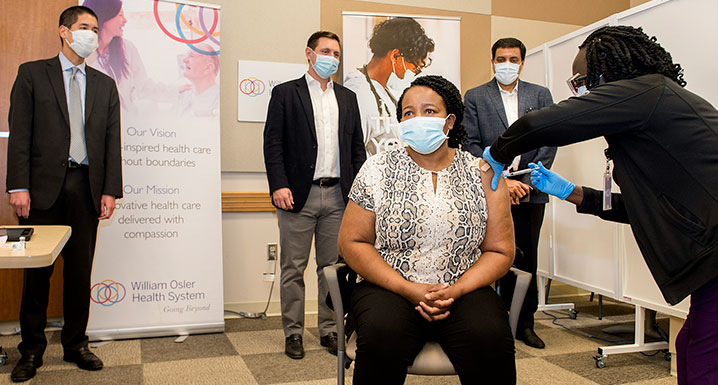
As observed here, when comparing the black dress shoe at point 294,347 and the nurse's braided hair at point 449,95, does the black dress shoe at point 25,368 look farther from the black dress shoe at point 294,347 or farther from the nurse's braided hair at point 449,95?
the nurse's braided hair at point 449,95

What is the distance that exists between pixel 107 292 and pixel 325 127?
5.22 ft

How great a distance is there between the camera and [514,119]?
325 centimetres

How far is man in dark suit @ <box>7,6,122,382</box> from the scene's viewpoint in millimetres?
2568

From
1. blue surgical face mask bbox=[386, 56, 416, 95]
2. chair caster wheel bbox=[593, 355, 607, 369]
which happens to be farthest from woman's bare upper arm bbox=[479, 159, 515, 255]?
blue surgical face mask bbox=[386, 56, 416, 95]

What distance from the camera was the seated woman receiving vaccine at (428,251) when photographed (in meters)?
1.58

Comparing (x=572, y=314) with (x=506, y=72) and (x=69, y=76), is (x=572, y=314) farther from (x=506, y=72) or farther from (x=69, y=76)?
(x=69, y=76)

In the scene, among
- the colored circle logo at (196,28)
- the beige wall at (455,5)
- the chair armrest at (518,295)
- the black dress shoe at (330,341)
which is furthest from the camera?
the beige wall at (455,5)

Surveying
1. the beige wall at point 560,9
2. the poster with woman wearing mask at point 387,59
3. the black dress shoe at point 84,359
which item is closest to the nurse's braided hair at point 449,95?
the poster with woman wearing mask at point 387,59

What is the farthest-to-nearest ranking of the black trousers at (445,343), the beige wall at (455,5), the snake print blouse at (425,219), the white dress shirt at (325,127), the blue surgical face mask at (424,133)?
1. the beige wall at (455,5)
2. the white dress shirt at (325,127)
3. the blue surgical face mask at (424,133)
4. the snake print blouse at (425,219)
5. the black trousers at (445,343)

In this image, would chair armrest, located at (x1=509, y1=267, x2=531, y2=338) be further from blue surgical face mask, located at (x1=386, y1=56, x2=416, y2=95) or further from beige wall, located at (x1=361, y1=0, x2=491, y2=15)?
beige wall, located at (x1=361, y1=0, x2=491, y2=15)

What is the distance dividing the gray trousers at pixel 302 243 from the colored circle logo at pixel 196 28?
124cm

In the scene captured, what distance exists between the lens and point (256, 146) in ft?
12.9

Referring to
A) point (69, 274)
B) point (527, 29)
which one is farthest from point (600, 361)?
point (527, 29)

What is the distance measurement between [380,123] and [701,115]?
276 cm
